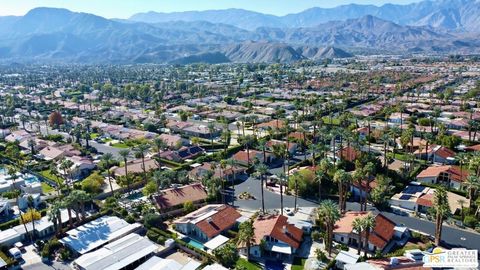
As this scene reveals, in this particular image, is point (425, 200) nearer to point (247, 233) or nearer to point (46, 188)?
point (247, 233)

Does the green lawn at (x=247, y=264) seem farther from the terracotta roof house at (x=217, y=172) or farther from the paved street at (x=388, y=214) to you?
the terracotta roof house at (x=217, y=172)

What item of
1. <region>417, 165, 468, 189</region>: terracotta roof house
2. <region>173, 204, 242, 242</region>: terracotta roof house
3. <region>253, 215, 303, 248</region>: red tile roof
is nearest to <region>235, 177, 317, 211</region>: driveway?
<region>173, 204, 242, 242</region>: terracotta roof house

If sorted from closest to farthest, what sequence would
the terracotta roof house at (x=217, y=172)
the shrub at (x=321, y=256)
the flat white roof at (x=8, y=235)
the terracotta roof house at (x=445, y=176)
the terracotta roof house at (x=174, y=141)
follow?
the shrub at (x=321, y=256), the flat white roof at (x=8, y=235), the terracotta roof house at (x=445, y=176), the terracotta roof house at (x=217, y=172), the terracotta roof house at (x=174, y=141)

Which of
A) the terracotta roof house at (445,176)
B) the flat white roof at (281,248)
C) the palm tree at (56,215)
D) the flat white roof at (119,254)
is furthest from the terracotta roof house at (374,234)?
the palm tree at (56,215)

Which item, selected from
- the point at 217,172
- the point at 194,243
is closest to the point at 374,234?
the point at 194,243

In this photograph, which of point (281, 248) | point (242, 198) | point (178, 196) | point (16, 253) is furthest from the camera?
point (242, 198)

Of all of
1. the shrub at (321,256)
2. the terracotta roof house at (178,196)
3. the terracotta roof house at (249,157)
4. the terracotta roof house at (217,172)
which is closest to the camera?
the shrub at (321,256)
